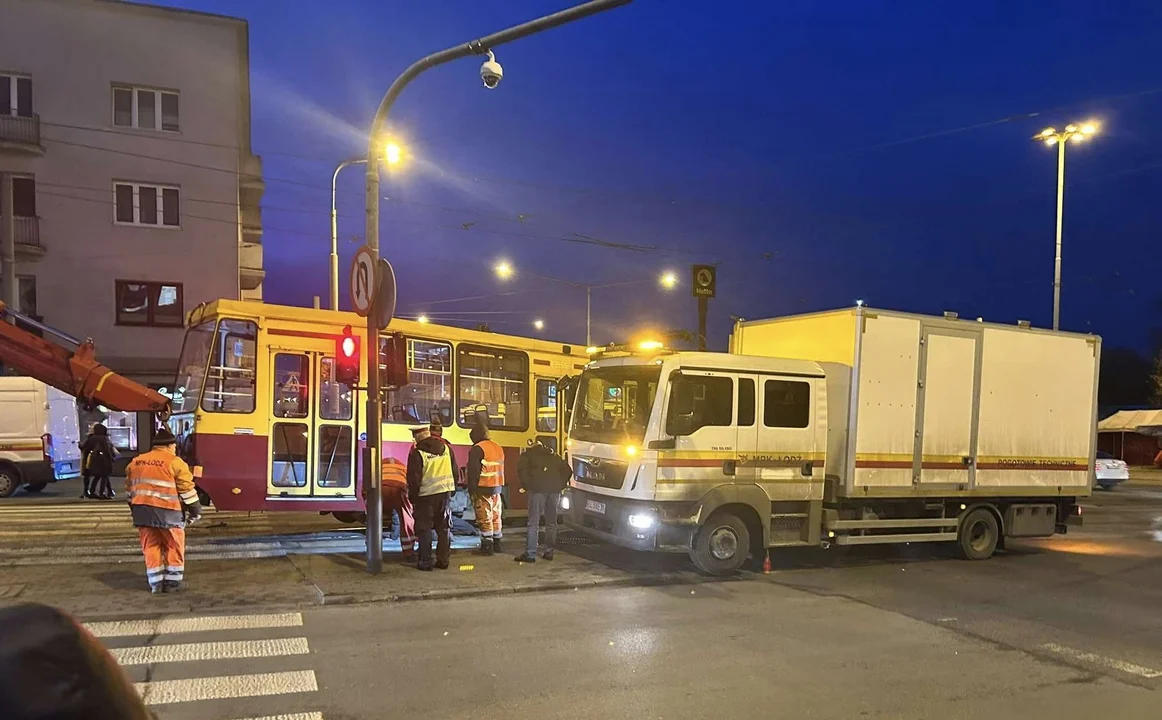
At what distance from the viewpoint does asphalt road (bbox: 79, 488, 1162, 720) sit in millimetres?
5465

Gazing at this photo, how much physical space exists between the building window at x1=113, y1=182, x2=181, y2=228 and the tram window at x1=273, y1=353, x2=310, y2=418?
17925 millimetres

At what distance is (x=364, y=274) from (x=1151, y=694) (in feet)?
27.4

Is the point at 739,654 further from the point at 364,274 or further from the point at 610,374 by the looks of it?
the point at 364,274

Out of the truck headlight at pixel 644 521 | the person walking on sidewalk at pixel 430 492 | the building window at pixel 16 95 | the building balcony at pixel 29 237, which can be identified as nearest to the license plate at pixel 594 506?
the truck headlight at pixel 644 521

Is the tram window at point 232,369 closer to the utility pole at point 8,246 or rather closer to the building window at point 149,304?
the utility pole at point 8,246

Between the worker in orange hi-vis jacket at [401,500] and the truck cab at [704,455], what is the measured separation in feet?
7.01

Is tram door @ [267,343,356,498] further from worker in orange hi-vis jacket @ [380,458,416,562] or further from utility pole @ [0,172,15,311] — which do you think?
utility pole @ [0,172,15,311]

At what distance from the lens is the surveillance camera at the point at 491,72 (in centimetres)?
869

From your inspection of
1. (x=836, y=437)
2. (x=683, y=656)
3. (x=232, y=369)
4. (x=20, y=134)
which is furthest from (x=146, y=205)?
(x=683, y=656)

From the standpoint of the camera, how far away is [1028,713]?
217 inches

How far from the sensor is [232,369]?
10531 millimetres

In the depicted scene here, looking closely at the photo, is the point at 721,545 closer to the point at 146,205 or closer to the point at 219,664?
the point at 219,664

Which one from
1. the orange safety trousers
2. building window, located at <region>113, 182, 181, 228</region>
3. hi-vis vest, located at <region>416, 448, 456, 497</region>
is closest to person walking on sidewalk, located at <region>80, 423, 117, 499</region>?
the orange safety trousers

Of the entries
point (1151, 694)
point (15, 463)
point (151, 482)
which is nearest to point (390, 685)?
point (151, 482)
